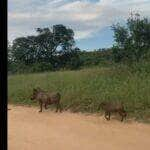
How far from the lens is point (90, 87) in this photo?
11648 mm

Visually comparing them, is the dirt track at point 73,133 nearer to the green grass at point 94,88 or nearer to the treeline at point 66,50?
the green grass at point 94,88

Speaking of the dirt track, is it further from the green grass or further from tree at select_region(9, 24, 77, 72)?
tree at select_region(9, 24, 77, 72)

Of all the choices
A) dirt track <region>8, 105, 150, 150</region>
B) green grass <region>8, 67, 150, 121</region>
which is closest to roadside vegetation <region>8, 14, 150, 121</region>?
green grass <region>8, 67, 150, 121</region>

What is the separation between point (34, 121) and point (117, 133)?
1.92m

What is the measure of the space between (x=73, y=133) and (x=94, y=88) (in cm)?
459

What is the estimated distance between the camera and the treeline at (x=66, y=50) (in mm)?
15156

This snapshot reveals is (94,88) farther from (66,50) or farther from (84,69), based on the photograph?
(66,50)

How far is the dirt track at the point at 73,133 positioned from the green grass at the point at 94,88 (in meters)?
0.69

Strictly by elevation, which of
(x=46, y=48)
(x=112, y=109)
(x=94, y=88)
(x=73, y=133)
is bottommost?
(x=73, y=133)

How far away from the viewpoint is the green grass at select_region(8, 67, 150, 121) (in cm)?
930

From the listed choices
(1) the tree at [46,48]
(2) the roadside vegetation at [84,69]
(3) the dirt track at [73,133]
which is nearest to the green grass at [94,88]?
(2) the roadside vegetation at [84,69]

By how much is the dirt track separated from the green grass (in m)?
0.69

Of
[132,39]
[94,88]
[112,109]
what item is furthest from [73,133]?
[132,39]

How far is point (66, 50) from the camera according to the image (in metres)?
18.4
